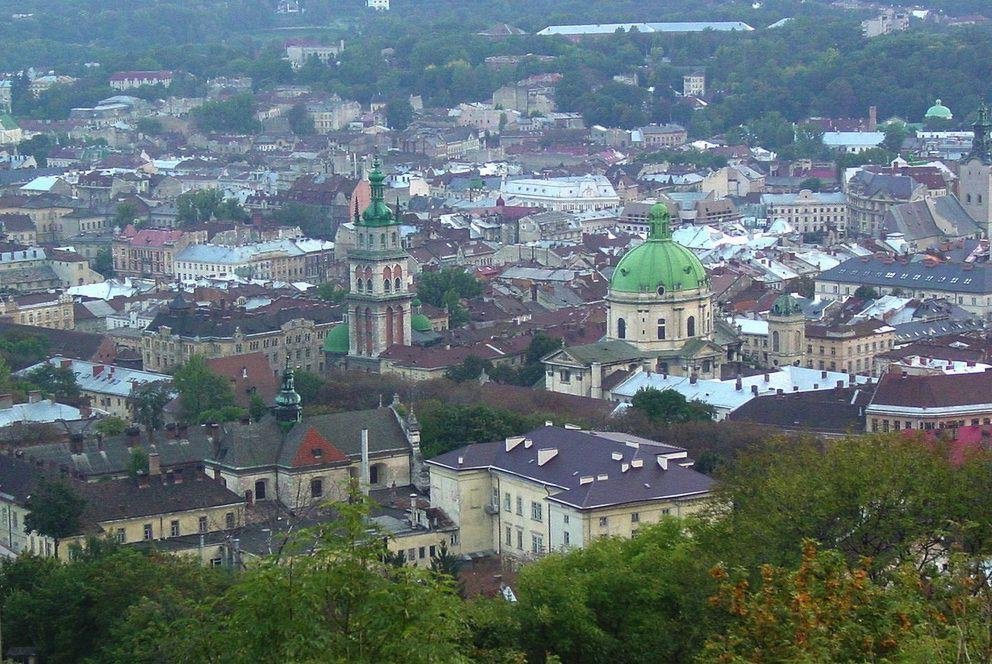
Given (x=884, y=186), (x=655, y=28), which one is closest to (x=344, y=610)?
(x=884, y=186)

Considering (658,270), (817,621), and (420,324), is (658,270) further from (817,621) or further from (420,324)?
(817,621)

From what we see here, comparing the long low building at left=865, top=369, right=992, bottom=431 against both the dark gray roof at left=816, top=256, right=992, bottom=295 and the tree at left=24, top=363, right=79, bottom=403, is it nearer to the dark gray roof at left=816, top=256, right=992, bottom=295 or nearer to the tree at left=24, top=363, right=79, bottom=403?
the tree at left=24, top=363, right=79, bottom=403

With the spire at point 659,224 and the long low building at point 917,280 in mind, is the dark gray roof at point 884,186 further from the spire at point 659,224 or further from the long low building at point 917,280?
the spire at point 659,224

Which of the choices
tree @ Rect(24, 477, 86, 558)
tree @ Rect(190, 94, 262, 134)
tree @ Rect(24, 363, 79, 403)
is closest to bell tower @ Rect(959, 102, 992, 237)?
tree @ Rect(24, 363, 79, 403)

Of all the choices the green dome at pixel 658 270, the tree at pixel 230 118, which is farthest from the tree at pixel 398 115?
the green dome at pixel 658 270

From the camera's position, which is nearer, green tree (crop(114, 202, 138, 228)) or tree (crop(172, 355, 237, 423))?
tree (crop(172, 355, 237, 423))

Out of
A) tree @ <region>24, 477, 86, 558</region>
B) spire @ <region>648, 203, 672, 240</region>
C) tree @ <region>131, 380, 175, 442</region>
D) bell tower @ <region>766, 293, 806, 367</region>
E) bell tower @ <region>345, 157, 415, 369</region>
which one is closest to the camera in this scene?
tree @ <region>24, 477, 86, 558</region>
